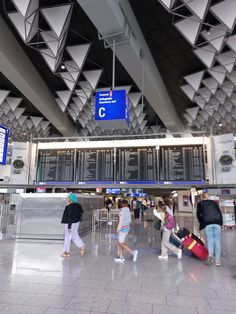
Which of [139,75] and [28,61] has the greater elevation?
[28,61]

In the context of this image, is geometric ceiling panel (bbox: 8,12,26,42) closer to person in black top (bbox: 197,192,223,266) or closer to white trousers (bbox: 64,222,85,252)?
white trousers (bbox: 64,222,85,252)

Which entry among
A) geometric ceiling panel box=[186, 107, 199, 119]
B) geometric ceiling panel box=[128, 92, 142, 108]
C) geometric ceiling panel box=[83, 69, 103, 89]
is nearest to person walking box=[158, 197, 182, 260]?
geometric ceiling panel box=[83, 69, 103, 89]

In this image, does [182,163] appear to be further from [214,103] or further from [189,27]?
[214,103]

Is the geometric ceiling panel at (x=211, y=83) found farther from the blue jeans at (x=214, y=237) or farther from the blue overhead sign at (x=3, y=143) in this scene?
the blue overhead sign at (x=3, y=143)

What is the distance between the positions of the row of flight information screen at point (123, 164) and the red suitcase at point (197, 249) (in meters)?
3.75

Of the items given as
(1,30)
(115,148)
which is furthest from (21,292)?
(1,30)

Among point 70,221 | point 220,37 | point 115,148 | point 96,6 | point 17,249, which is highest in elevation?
point 220,37

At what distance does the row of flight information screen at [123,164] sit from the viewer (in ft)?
32.0

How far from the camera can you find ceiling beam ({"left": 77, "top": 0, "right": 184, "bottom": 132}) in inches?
254

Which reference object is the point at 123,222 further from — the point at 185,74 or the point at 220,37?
the point at 185,74

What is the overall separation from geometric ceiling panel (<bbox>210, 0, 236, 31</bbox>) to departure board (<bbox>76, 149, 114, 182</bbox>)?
236 inches

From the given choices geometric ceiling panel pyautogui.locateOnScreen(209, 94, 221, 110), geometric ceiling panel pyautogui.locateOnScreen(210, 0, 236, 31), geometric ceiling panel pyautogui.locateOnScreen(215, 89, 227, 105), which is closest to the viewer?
geometric ceiling panel pyautogui.locateOnScreen(210, 0, 236, 31)

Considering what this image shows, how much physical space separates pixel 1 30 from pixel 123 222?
7860 millimetres

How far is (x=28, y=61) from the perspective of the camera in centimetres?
1114
